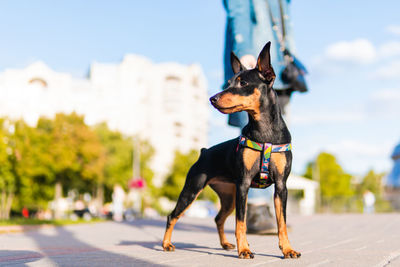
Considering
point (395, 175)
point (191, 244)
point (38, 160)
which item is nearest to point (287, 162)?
point (191, 244)

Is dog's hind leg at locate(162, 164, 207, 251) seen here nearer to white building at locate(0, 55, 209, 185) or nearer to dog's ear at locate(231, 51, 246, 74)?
dog's ear at locate(231, 51, 246, 74)

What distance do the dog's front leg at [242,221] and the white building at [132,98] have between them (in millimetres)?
61724

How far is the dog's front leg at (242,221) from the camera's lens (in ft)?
14.2

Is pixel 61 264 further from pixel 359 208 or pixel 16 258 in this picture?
pixel 359 208

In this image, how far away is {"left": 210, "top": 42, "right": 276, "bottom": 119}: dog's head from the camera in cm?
430

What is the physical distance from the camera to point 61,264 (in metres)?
4.05

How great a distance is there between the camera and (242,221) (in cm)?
446

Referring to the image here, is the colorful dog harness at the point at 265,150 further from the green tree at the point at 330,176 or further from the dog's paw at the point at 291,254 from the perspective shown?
the green tree at the point at 330,176

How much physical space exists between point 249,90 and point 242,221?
1.20m

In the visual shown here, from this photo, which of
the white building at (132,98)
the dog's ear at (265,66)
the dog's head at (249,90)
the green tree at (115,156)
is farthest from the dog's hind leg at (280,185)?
the white building at (132,98)

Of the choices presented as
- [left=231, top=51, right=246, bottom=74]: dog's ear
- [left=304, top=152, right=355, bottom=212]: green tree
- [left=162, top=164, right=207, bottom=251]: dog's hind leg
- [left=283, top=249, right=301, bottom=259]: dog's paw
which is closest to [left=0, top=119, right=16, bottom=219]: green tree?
[left=162, top=164, right=207, bottom=251]: dog's hind leg

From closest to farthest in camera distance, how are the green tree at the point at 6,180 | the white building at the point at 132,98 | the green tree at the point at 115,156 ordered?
the green tree at the point at 6,180
the green tree at the point at 115,156
the white building at the point at 132,98

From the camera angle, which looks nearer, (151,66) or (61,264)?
(61,264)

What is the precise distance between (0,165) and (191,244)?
30.4 m
